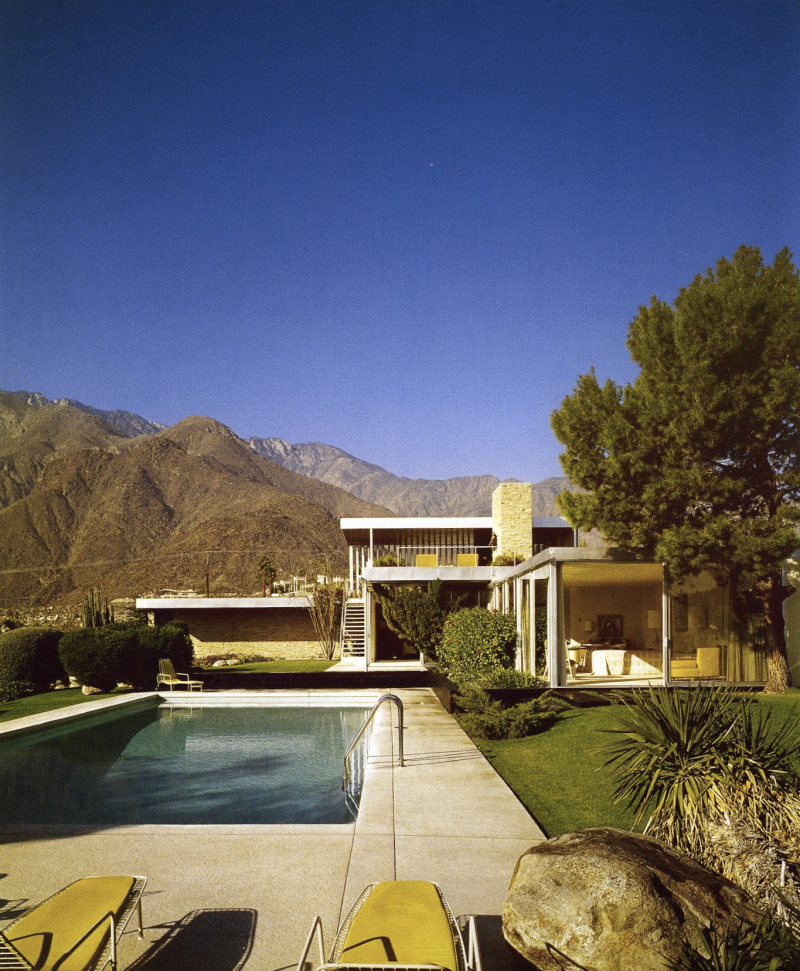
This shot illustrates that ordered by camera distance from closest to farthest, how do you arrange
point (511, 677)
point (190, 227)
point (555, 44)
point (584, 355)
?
point (555, 44) → point (511, 677) → point (584, 355) → point (190, 227)

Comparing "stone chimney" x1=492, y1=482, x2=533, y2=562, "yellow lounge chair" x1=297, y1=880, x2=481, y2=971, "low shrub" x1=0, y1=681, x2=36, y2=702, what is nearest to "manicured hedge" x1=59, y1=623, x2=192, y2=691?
"low shrub" x1=0, y1=681, x2=36, y2=702

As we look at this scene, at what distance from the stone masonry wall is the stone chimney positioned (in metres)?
7.76

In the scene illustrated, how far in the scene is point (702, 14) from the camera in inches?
242

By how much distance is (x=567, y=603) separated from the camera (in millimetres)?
20125

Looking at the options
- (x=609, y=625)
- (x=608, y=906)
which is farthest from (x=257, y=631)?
(x=608, y=906)

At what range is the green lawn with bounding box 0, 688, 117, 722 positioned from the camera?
1344 cm

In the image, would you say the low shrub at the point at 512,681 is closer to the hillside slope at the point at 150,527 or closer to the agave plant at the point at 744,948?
→ the agave plant at the point at 744,948

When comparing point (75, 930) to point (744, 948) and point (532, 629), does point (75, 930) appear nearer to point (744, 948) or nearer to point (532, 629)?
point (744, 948)

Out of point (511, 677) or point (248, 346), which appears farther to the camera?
point (248, 346)

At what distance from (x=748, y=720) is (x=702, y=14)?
5346mm

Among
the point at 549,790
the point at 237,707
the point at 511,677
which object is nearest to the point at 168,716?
the point at 237,707

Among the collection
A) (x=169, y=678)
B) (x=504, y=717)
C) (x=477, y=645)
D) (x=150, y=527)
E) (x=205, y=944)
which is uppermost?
(x=150, y=527)

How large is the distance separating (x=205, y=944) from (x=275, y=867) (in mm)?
1229

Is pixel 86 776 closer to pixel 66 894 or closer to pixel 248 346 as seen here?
pixel 66 894
